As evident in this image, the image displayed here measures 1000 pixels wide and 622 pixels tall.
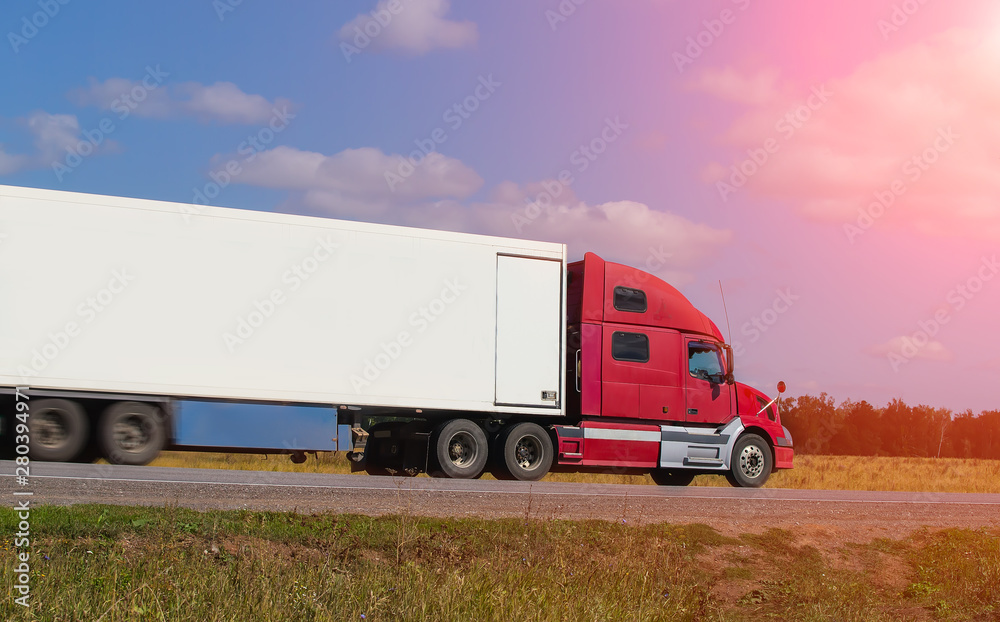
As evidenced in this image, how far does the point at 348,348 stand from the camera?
14242 mm

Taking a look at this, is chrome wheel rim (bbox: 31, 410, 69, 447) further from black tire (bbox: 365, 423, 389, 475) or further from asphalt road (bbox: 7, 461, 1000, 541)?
black tire (bbox: 365, 423, 389, 475)

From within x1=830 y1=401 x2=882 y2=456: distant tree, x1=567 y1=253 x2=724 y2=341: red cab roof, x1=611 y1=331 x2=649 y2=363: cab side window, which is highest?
x1=567 y1=253 x2=724 y2=341: red cab roof

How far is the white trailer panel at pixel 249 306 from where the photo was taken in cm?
1311

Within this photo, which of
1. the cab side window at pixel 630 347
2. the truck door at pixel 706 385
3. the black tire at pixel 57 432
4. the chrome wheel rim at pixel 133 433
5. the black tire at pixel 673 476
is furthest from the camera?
the black tire at pixel 673 476

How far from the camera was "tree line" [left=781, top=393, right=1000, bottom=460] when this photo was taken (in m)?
67.1

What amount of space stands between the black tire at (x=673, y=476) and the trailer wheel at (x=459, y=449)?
4.25 m

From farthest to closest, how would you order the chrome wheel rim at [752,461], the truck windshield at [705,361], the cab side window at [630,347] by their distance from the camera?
the chrome wheel rim at [752,461], the truck windshield at [705,361], the cab side window at [630,347]

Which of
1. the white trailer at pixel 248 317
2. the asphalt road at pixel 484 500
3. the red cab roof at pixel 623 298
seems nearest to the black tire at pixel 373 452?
the white trailer at pixel 248 317

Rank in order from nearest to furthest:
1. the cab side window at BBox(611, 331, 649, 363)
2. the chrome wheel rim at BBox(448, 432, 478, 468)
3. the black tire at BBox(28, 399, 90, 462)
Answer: the black tire at BBox(28, 399, 90, 462)
the chrome wheel rim at BBox(448, 432, 478, 468)
the cab side window at BBox(611, 331, 649, 363)

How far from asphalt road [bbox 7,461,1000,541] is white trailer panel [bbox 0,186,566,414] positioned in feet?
5.11

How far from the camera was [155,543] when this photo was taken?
812 cm

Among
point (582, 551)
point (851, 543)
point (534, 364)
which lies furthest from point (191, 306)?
point (851, 543)

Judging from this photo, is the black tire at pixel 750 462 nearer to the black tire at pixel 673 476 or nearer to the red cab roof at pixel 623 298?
the black tire at pixel 673 476

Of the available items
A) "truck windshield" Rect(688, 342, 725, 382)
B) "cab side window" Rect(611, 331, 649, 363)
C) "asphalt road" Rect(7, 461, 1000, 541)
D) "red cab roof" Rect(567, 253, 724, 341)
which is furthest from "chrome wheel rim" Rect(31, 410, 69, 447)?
"truck windshield" Rect(688, 342, 725, 382)
